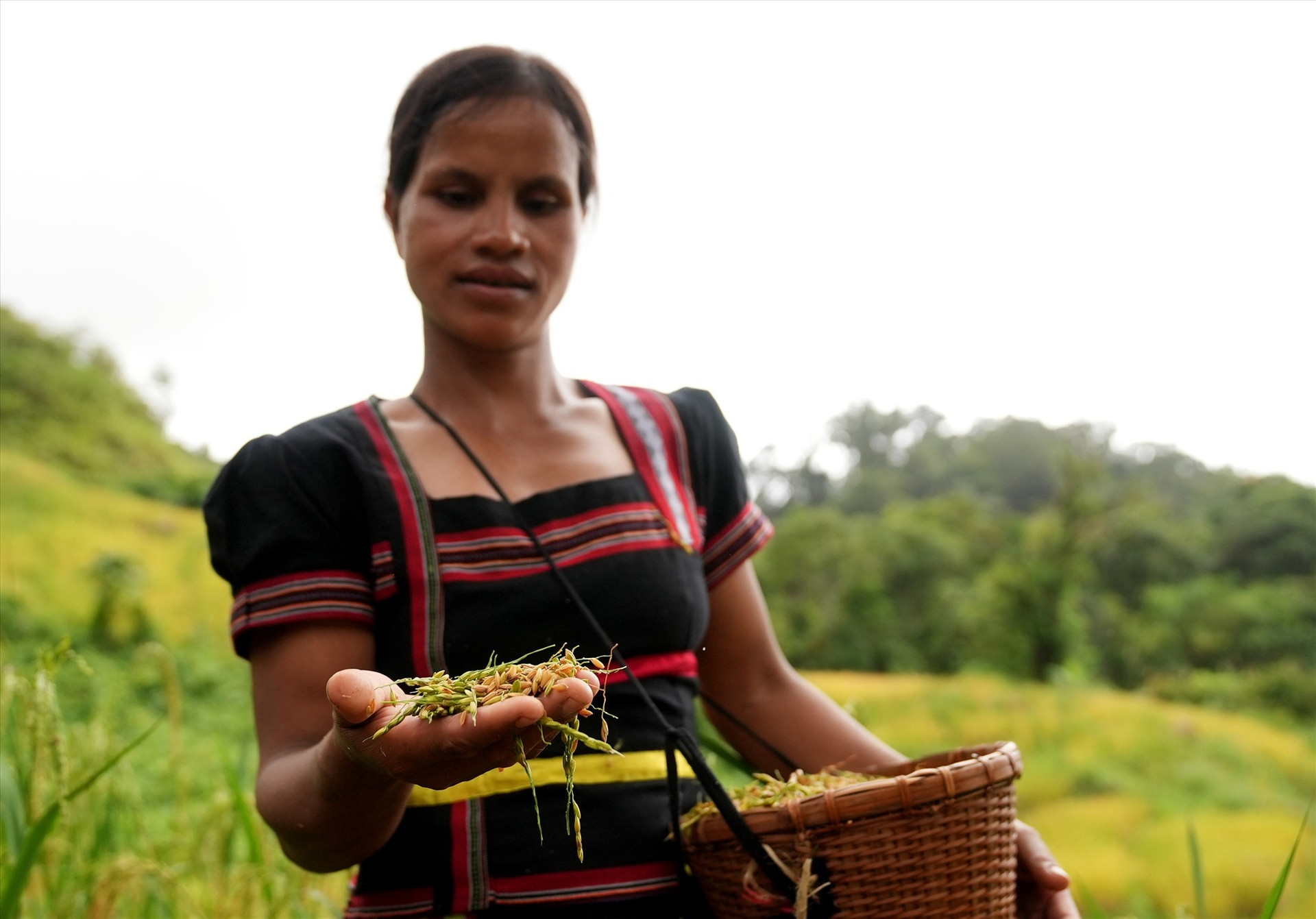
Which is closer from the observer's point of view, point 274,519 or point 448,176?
point 274,519

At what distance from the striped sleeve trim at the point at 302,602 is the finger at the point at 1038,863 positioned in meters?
0.61

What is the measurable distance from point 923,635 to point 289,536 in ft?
24.5

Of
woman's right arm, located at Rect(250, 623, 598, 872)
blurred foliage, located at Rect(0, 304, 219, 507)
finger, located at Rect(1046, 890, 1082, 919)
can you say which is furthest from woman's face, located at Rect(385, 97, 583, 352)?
blurred foliage, located at Rect(0, 304, 219, 507)

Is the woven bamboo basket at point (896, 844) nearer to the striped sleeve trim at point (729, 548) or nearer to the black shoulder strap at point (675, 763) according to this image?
the black shoulder strap at point (675, 763)

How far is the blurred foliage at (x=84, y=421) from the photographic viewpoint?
18.0 feet

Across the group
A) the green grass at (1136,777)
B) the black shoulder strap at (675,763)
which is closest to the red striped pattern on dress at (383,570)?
the black shoulder strap at (675,763)

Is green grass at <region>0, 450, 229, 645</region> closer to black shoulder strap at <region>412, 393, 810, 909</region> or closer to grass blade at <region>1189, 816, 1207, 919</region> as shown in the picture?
black shoulder strap at <region>412, 393, 810, 909</region>

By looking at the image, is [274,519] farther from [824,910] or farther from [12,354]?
[12,354]

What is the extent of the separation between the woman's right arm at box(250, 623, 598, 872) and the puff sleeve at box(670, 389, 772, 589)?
41cm

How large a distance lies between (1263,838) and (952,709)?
193 cm

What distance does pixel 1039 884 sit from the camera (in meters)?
1.01

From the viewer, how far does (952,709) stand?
6234mm

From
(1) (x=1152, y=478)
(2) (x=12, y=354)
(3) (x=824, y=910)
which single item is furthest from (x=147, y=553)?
(1) (x=1152, y=478)

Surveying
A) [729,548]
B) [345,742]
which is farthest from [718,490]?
[345,742]
